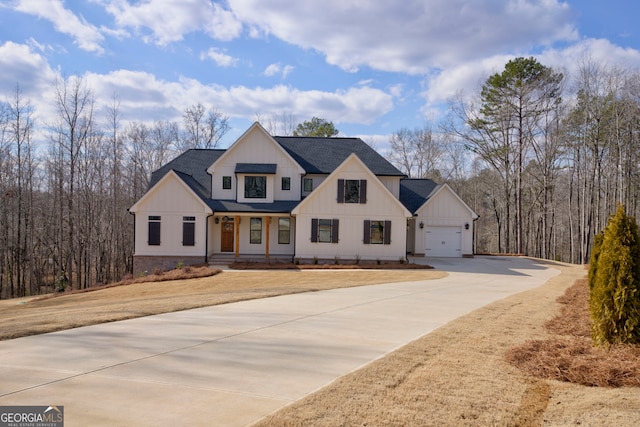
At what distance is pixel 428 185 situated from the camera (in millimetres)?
35750

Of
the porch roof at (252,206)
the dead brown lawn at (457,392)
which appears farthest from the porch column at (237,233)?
the dead brown lawn at (457,392)

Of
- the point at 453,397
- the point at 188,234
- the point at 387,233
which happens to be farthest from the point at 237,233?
the point at 453,397

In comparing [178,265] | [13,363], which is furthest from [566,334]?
[178,265]

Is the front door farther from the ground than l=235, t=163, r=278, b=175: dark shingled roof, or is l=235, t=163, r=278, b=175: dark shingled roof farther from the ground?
l=235, t=163, r=278, b=175: dark shingled roof

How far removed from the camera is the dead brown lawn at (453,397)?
198 inches

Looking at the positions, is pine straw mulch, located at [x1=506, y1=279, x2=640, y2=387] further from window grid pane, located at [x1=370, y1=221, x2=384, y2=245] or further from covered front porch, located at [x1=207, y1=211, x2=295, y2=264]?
covered front porch, located at [x1=207, y1=211, x2=295, y2=264]

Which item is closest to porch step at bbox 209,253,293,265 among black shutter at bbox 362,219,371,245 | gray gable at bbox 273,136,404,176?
black shutter at bbox 362,219,371,245

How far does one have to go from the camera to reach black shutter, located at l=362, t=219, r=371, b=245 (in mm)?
28422

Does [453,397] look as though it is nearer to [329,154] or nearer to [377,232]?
[377,232]

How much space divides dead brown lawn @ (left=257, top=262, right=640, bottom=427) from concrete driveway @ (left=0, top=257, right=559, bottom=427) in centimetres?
45

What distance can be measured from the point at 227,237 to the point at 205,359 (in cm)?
2356

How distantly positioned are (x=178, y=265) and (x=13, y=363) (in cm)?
2058

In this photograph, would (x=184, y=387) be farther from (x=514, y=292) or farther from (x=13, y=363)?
(x=514, y=292)

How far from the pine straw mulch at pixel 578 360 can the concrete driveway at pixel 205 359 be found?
1972 mm
